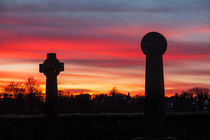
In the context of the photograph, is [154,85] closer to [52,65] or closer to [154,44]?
[154,44]

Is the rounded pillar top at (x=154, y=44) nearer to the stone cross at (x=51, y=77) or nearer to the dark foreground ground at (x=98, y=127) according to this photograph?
the dark foreground ground at (x=98, y=127)

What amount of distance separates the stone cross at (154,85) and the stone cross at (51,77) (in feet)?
11.7

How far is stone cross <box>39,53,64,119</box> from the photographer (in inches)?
408

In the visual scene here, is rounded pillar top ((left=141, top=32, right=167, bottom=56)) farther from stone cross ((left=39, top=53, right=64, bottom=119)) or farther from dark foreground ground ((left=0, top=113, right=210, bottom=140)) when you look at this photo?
stone cross ((left=39, top=53, right=64, bottom=119))

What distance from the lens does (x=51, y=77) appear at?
10461 millimetres

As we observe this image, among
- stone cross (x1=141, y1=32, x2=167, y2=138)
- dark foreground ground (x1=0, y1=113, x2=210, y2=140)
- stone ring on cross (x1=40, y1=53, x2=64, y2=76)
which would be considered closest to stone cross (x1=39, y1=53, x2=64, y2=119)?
stone ring on cross (x1=40, y1=53, x2=64, y2=76)

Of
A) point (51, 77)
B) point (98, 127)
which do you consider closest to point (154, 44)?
point (98, 127)

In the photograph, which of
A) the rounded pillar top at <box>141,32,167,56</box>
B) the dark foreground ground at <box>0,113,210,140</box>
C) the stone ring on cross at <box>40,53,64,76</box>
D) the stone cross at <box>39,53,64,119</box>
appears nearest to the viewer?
the rounded pillar top at <box>141,32,167,56</box>

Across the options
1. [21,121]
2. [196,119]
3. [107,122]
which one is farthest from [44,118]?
[196,119]

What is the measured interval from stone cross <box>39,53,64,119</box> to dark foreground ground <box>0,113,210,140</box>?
49 centimetres

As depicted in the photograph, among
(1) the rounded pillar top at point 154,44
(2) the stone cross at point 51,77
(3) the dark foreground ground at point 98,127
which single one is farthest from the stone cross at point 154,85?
(2) the stone cross at point 51,77

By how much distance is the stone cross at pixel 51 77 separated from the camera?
1036cm

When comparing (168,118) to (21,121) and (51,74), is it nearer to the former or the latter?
(51,74)

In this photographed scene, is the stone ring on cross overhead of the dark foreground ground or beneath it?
overhead
